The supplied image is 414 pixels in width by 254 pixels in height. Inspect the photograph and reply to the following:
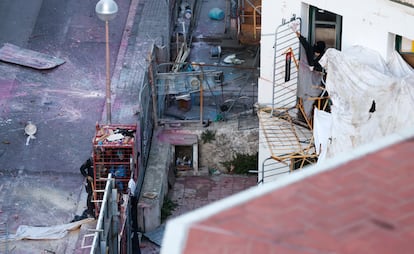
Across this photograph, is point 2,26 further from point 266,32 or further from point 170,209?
point 266,32

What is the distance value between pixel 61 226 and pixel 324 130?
6888 mm

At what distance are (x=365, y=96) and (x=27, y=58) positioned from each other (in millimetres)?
14876

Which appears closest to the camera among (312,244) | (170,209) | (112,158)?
(312,244)

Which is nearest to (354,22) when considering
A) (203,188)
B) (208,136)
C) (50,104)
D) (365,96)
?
(365,96)

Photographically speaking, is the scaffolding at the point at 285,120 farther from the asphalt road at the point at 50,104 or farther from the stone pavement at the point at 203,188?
the asphalt road at the point at 50,104

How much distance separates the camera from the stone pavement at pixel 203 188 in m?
29.9

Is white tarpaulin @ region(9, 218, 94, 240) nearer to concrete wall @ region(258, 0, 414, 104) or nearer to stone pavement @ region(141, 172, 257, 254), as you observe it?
stone pavement @ region(141, 172, 257, 254)

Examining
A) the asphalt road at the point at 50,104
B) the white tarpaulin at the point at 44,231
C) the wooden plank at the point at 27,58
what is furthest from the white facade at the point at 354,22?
the wooden plank at the point at 27,58

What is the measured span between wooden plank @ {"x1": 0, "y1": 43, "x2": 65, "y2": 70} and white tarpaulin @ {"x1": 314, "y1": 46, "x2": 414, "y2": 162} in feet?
42.4

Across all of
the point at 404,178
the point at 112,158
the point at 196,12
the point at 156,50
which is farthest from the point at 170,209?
the point at 404,178

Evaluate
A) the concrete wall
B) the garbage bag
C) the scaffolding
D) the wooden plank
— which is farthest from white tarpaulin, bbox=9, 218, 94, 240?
the garbage bag

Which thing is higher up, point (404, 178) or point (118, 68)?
point (404, 178)

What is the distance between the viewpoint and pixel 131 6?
37469 mm

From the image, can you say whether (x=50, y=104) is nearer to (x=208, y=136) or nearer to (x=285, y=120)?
(x=208, y=136)
